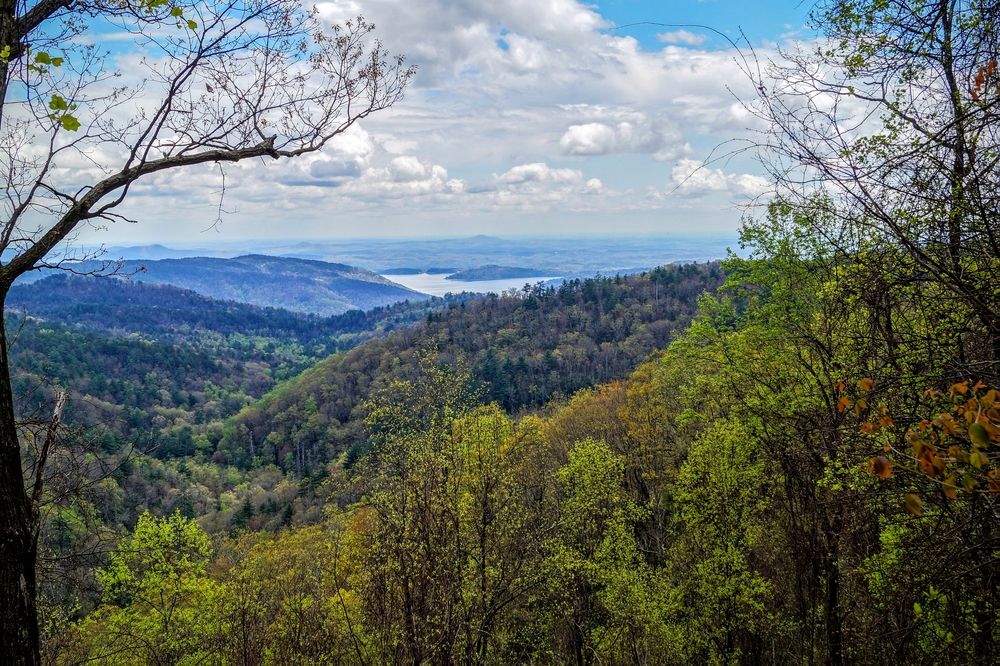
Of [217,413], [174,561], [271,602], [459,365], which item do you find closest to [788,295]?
[459,365]

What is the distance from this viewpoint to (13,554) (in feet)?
10.3

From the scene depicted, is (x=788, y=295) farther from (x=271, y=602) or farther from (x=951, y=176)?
(x=271, y=602)

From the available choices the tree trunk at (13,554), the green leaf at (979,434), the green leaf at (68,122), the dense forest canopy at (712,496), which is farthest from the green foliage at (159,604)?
the green leaf at (979,434)

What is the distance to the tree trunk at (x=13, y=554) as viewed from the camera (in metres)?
3.06

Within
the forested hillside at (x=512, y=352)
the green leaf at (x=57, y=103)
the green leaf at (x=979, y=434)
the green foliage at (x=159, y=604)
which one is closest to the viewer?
the green leaf at (x=979, y=434)

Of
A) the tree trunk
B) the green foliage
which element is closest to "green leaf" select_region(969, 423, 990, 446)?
the tree trunk

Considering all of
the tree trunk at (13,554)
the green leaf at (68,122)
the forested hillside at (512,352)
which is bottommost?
the forested hillside at (512,352)

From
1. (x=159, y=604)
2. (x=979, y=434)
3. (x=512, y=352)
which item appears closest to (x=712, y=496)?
(x=979, y=434)

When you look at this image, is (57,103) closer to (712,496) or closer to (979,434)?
(979,434)

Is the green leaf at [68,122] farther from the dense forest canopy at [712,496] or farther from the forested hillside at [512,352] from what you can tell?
the forested hillside at [512,352]

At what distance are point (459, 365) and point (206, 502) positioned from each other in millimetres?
70543

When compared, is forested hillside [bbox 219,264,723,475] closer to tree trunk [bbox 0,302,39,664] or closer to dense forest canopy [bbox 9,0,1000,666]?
dense forest canopy [bbox 9,0,1000,666]

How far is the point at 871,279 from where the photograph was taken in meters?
4.31

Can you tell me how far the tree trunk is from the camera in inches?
121
